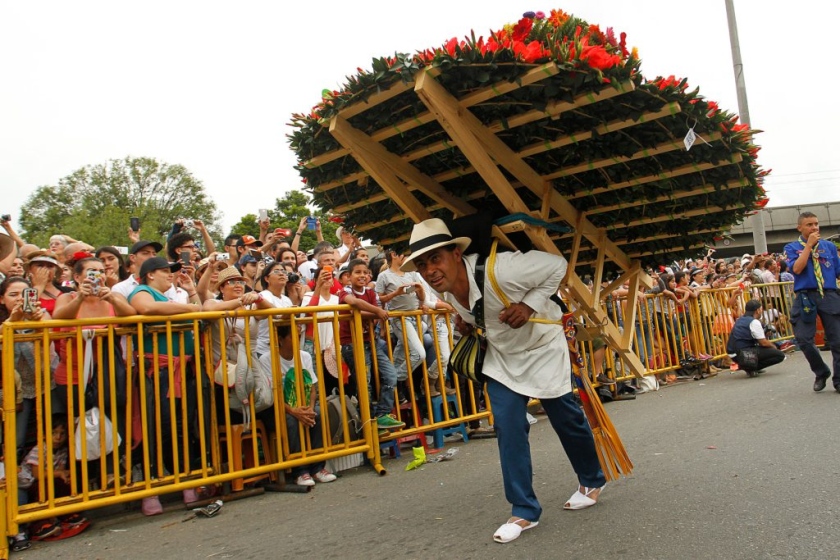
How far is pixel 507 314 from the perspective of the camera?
357 cm

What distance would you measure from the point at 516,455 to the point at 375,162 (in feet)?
6.54

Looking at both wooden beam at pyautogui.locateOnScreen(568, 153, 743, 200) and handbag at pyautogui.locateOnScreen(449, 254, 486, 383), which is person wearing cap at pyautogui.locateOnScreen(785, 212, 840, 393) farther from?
handbag at pyautogui.locateOnScreen(449, 254, 486, 383)

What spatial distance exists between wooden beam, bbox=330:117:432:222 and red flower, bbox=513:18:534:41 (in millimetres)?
1116

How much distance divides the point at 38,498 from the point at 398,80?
12.0ft

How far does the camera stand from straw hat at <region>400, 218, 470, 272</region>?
3689 millimetres

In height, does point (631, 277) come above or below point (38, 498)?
above

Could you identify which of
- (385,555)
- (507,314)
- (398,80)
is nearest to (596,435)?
(507,314)

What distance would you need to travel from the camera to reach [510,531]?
3.45m

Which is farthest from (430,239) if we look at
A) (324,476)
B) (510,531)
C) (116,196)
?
(116,196)

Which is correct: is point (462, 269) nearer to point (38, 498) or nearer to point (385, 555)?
point (385, 555)

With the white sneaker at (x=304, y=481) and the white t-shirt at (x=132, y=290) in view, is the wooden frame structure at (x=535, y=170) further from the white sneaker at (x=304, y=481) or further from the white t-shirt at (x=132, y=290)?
the white sneaker at (x=304, y=481)

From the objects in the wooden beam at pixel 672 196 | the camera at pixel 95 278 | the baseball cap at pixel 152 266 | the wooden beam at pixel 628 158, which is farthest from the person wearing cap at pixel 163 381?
the wooden beam at pixel 672 196

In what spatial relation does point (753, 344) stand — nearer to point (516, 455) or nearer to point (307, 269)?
point (307, 269)

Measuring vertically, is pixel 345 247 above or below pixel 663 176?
above
